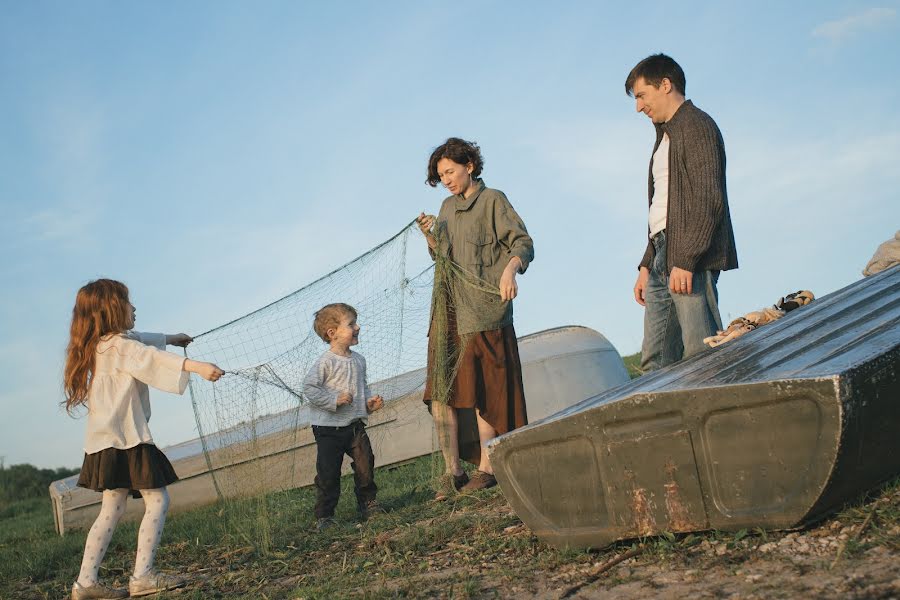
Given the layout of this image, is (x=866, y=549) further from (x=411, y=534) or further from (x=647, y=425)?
(x=411, y=534)

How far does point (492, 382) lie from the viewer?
566 centimetres

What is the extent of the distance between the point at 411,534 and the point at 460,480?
1331 mm

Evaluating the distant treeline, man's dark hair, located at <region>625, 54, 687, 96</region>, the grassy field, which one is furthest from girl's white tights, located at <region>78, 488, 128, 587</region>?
the distant treeline

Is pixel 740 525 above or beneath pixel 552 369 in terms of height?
beneath

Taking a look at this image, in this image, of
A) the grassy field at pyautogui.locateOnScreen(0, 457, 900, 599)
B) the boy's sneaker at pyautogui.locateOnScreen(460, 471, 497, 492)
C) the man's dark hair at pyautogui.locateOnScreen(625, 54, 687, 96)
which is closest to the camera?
the grassy field at pyautogui.locateOnScreen(0, 457, 900, 599)

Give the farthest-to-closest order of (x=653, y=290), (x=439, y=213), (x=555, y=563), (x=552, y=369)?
(x=552, y=369) < (x=439, y=213) < (x=653, y=290) < (x=555, y=563)

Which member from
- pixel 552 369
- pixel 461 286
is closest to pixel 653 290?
pixel 461 286

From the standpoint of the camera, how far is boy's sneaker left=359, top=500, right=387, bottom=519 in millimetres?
5729

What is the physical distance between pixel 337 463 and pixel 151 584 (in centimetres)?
159

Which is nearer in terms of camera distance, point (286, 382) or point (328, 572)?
point (328, 572)

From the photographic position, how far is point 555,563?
3369 mm

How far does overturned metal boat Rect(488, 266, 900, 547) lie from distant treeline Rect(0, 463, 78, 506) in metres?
11.6

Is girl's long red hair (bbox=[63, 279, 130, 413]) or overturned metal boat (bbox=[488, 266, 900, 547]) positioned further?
girl's long red hair (bbox=[63, 279, 130, 413])

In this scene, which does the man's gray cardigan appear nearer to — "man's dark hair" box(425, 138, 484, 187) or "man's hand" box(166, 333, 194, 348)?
"man's dark hair" box(425, 138, 484, 187)
